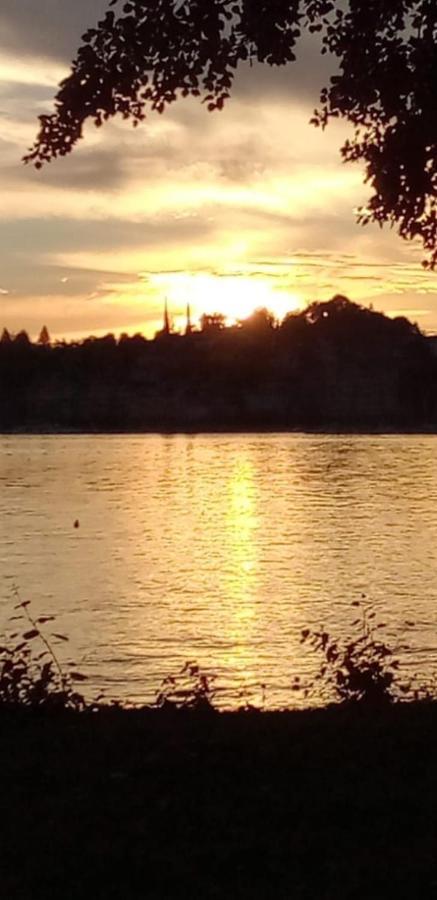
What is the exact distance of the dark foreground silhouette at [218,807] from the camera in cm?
631

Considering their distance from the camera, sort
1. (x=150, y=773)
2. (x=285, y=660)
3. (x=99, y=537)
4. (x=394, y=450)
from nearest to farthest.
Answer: (x=150, y=773) → (x=285, y=660) → (x=99, y=537) → (x=394, y=450)

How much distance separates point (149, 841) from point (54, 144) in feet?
18.1

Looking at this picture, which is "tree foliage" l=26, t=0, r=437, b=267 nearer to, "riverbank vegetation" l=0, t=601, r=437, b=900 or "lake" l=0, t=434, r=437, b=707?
"riverbank vegetation" l=0, t=601, r=437, b=900

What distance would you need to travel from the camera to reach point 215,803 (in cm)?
746

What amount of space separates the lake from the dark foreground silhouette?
859cm

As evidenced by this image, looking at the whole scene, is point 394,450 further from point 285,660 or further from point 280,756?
point 280,756

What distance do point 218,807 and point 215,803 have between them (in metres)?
0.08

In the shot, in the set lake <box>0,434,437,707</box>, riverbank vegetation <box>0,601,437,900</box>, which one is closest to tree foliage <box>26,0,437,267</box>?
riverbank vegetation <box>0,601,437,900</box>

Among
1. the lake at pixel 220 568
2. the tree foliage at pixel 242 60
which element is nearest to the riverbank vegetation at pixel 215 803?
the tree foliage at pixel 242 60

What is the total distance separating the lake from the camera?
77.8 feet

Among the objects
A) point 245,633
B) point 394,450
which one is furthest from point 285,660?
point 394,450

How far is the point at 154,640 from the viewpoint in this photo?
25891 mm

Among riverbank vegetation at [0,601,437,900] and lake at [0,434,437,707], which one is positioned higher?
riverbank vegetation at [0,601,437,900]

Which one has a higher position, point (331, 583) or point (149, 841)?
point (149, 841)
